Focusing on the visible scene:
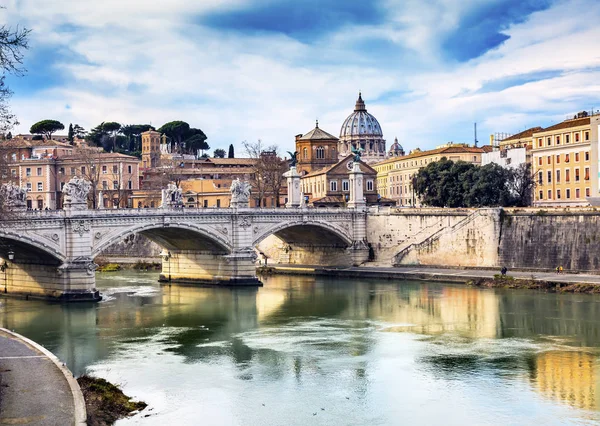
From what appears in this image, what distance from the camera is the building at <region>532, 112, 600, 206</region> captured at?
4694 centimetres

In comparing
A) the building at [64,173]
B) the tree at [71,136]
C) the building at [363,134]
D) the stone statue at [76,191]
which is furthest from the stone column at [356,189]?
the building at [363,134]

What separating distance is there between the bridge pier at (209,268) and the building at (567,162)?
1805 cm

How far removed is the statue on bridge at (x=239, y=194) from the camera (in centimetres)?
4131

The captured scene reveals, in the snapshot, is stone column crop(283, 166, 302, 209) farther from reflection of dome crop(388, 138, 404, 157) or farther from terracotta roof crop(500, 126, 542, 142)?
reflection of dome crop(388, 138, 404, 157)

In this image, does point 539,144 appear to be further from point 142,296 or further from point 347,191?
point 142,296

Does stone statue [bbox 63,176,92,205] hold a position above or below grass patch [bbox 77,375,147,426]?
above

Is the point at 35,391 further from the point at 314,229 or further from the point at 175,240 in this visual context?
the point at 314,229

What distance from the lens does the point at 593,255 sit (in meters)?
38.2

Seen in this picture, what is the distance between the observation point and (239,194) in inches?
1644

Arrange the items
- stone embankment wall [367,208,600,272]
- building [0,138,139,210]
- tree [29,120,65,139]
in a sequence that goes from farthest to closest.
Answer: tree [29,120,65,139]
building [0,138,139,210]
stone embankment wall [367,208,600,272]

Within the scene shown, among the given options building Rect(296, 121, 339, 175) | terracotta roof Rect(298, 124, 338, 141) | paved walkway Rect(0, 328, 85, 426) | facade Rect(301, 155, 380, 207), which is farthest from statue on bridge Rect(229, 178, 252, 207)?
terracotta roof Rect(298, 124, 338, 141)

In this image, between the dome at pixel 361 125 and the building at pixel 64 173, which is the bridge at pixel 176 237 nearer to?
the building at pixel 64 173

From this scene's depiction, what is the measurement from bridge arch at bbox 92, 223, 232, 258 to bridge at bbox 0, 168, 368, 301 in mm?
41

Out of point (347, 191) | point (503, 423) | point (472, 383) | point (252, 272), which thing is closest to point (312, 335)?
point (472, 383)
